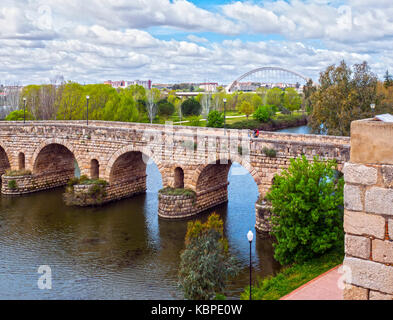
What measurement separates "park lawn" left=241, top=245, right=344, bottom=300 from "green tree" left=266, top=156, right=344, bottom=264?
28cm

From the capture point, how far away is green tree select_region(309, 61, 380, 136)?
32.2 meters

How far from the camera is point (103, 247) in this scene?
60.4 feet

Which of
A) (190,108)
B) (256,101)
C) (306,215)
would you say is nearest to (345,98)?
(306,215)

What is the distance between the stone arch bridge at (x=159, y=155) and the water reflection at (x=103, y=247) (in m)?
1.14

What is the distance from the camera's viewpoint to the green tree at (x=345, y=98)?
3222 cm

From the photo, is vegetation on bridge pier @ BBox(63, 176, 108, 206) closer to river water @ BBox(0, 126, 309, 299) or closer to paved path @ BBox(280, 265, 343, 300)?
river water @ BBox(0, 126, 309, 299)

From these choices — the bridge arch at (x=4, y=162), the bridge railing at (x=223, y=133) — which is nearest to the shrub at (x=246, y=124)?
the bridge railing at (x=223, y=133)

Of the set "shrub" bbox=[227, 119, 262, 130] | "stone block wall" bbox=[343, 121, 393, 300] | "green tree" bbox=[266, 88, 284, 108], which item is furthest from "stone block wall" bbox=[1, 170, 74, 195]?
"green tree" bbox=[266, 88, 284, 108]

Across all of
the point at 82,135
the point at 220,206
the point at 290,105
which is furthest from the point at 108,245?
the point at 290,105

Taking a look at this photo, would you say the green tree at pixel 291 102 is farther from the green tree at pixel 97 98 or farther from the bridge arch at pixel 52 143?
the bridge arch at pixel 52 143

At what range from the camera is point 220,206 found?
23.5 m

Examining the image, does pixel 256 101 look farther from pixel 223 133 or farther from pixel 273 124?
pixel 223 133

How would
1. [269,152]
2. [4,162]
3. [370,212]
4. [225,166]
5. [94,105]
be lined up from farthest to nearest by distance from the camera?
[94,105], [4,162], [225,166], [269,152], [370,212]

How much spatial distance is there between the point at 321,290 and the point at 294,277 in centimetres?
186
